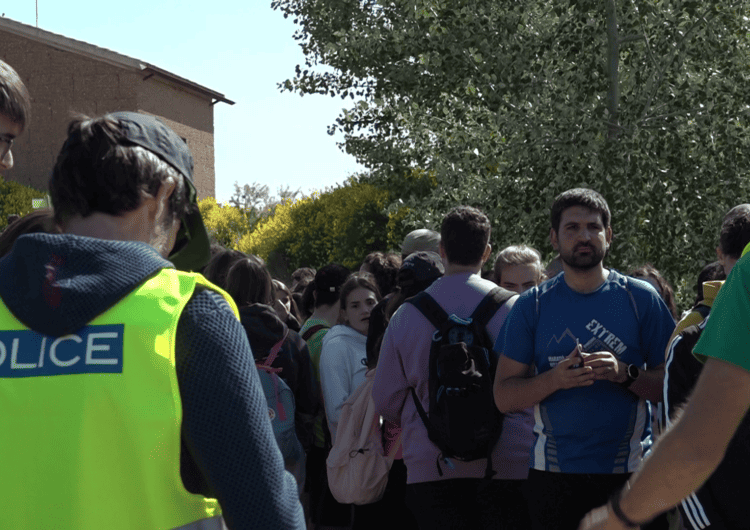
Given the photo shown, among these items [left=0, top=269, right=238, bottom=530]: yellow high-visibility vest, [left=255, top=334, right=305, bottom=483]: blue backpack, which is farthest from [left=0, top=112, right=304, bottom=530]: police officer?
[left=255, top=334, right=305, bottom=483]: blue backpack

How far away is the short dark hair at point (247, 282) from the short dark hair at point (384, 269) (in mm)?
2031

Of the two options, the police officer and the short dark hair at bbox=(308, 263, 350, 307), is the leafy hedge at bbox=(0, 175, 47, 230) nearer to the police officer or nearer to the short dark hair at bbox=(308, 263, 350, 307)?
the short dark hair at bbox=(308, 263, 350, 307)

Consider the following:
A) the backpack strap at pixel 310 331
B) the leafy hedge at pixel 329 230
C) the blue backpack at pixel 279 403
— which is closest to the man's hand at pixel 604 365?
the blue backpack at pixel 279 403

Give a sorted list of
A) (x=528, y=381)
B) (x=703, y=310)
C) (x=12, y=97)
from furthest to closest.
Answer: (x=528, y=381)
(x=703, y=310)
(x=12, y=97)

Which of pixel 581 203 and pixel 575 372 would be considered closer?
pixel 575 372

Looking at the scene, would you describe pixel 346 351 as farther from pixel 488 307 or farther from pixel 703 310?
pixel 703 310

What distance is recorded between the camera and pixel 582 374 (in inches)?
152

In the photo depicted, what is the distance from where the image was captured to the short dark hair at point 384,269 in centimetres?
684

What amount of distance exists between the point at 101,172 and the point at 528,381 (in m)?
2.71

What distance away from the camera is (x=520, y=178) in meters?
11.7

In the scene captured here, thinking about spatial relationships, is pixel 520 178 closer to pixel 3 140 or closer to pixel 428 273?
pixel 428 273

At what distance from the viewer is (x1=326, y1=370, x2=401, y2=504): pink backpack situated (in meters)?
5.12

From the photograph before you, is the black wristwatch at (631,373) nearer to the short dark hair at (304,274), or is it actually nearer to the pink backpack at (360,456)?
the pink backpack at (360,456)

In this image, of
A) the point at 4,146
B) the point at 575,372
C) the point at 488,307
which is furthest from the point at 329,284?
the point at 4,146
